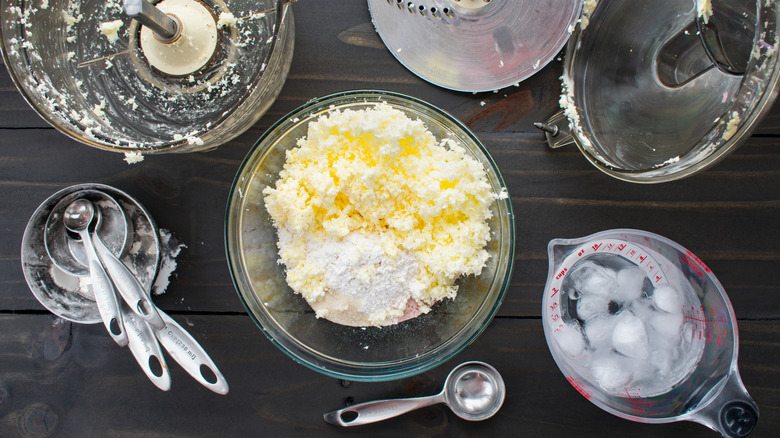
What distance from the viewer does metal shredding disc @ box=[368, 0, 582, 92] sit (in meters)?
1.20

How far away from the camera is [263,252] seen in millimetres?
1183

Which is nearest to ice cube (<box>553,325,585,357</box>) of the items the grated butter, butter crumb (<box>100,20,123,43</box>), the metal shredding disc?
the grated butter

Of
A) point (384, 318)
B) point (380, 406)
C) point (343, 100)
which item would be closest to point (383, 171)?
point (343, 100)

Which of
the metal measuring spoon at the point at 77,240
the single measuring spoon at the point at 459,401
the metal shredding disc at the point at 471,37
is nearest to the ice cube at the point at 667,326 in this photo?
the single measuring spoon at the point at 459,401

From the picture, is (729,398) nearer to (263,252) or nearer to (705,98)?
(705,98)

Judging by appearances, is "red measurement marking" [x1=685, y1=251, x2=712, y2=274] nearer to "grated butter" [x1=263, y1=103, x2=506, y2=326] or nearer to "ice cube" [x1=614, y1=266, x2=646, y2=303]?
"ice cube" [x1=614, y1=266, x2=646, y2=303]

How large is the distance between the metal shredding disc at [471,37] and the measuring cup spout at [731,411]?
871mm

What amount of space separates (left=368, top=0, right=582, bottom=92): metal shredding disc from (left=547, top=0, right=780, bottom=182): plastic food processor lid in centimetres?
11

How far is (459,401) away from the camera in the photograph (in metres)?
1.23

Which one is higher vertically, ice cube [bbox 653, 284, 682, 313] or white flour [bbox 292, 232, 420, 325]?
ice cube [bbox 653, 284, 682, 313]

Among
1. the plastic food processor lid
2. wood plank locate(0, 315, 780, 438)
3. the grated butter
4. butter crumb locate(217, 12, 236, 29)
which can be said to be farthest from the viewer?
wood plank locate(0, 315, 780, 438)

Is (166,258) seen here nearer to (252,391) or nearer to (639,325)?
(252,391)

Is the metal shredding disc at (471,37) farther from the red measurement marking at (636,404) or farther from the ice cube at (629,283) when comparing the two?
the red measurement marking at (636,404)

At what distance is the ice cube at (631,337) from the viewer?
3.85 ft
